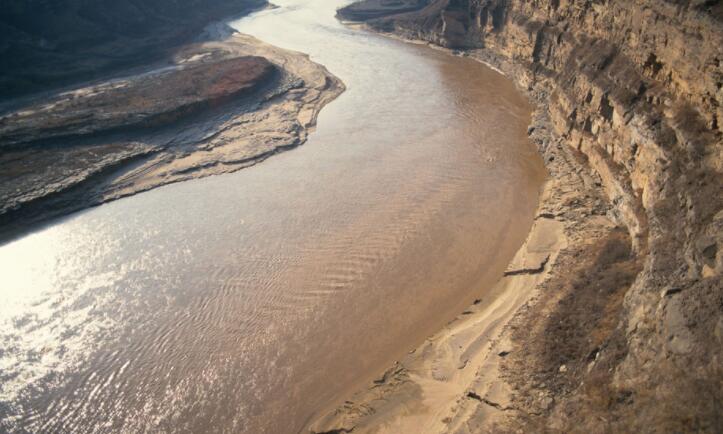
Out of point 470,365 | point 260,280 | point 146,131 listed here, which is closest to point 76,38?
point 146,131

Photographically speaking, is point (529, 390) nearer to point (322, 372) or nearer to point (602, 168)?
point (322, 372)

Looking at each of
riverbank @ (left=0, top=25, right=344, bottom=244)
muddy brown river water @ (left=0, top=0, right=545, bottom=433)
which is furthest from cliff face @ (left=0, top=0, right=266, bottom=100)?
muddy brown river water @ (left=0, top=0, right=545, bottom=433)

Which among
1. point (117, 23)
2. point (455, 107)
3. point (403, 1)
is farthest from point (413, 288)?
point (403, 1)

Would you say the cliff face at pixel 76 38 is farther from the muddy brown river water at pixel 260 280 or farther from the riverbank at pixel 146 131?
the muddy brown river water at pixel 260 280

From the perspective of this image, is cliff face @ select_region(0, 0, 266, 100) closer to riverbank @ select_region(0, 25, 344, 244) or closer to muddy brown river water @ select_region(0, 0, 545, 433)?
riverbank @ select_region(0, 25, 344, 244)

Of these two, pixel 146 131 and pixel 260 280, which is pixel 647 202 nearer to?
pixel 260 280

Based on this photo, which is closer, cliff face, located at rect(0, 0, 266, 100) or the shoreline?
the shoreline
